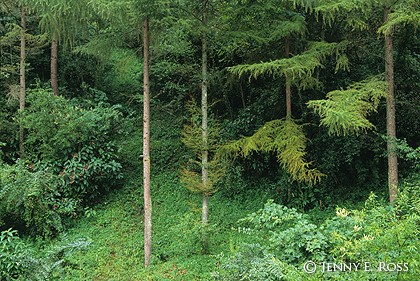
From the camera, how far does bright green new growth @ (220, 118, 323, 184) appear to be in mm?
8703

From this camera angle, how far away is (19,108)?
12.9 m

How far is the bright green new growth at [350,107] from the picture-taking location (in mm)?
6961

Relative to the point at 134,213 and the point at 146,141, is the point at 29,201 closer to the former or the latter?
the point at 134,213

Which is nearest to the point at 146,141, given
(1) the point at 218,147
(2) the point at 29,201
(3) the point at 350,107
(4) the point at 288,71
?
(1) the point at 218,147

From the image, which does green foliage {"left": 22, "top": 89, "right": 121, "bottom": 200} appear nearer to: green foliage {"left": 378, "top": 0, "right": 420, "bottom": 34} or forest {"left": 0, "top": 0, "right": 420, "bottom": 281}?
forest {"left": 0, "top": 0, "right": 420, "bottom": 281}

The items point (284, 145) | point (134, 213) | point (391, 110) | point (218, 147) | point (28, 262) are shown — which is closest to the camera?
point (28, 262)

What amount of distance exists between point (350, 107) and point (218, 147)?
11.4 feet

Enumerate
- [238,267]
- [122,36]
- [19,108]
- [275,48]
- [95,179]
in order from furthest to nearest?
[19,108]
[95,179]
[275,48]
[122,36]
[238,267]

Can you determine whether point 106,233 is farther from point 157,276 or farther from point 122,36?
point 122,36

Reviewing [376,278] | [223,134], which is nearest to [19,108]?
[223,134]

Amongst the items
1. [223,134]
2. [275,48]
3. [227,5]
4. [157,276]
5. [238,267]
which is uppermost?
[227,5]

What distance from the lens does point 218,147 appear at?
9391 millimetres

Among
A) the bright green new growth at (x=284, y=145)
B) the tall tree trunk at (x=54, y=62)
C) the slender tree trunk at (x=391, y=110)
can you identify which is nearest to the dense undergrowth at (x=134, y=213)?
the slender tree trunk at (x=391, y=110)

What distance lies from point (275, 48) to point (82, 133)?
6.55 m
